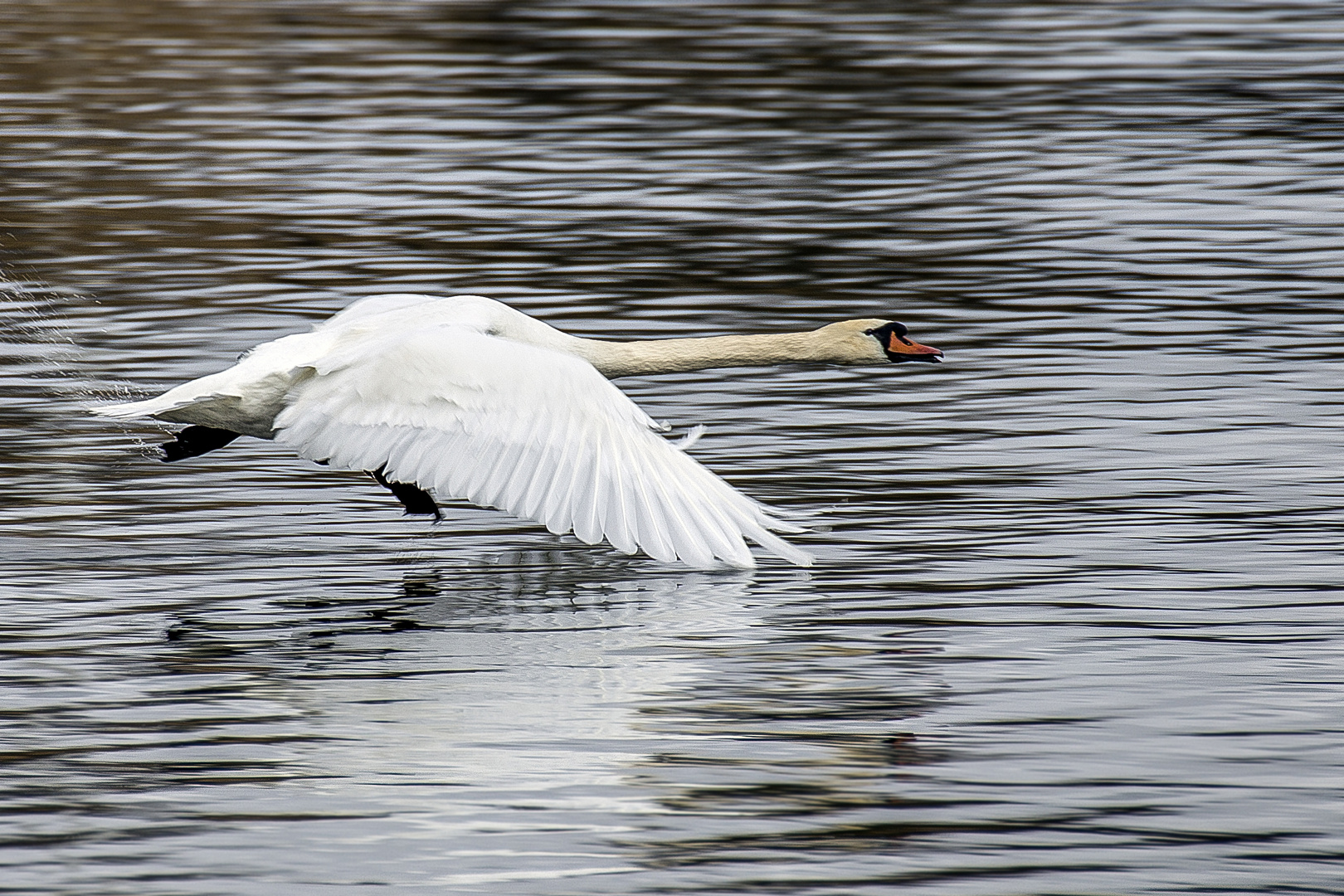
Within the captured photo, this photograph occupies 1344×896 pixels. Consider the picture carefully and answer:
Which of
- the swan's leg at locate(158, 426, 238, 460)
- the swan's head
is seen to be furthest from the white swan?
the swan's head

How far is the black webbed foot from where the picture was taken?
33.1 feet

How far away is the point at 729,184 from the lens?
1875cm

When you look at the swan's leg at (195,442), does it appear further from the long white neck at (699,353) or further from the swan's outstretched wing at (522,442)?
the long white neck at (699,353)

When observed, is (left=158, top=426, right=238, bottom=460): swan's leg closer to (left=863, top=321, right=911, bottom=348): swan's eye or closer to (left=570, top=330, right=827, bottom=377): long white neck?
(left=570, top=330, right=827, bottom=377): long white neck

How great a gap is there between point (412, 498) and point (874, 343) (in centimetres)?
203

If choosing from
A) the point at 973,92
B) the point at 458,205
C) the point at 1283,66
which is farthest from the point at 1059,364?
the point at 1283,66

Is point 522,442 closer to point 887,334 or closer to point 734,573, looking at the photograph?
point 734,573

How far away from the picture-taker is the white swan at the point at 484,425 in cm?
845

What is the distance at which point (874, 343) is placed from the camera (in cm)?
1050

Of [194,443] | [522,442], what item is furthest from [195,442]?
[522,442]

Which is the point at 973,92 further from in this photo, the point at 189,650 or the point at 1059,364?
the point at 189,650

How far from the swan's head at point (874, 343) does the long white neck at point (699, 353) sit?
59 millimetres

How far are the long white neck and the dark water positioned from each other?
524 mm

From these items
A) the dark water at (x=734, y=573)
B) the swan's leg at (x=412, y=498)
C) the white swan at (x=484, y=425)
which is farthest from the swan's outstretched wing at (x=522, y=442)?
the swan's leg at (x=412, y=498)
